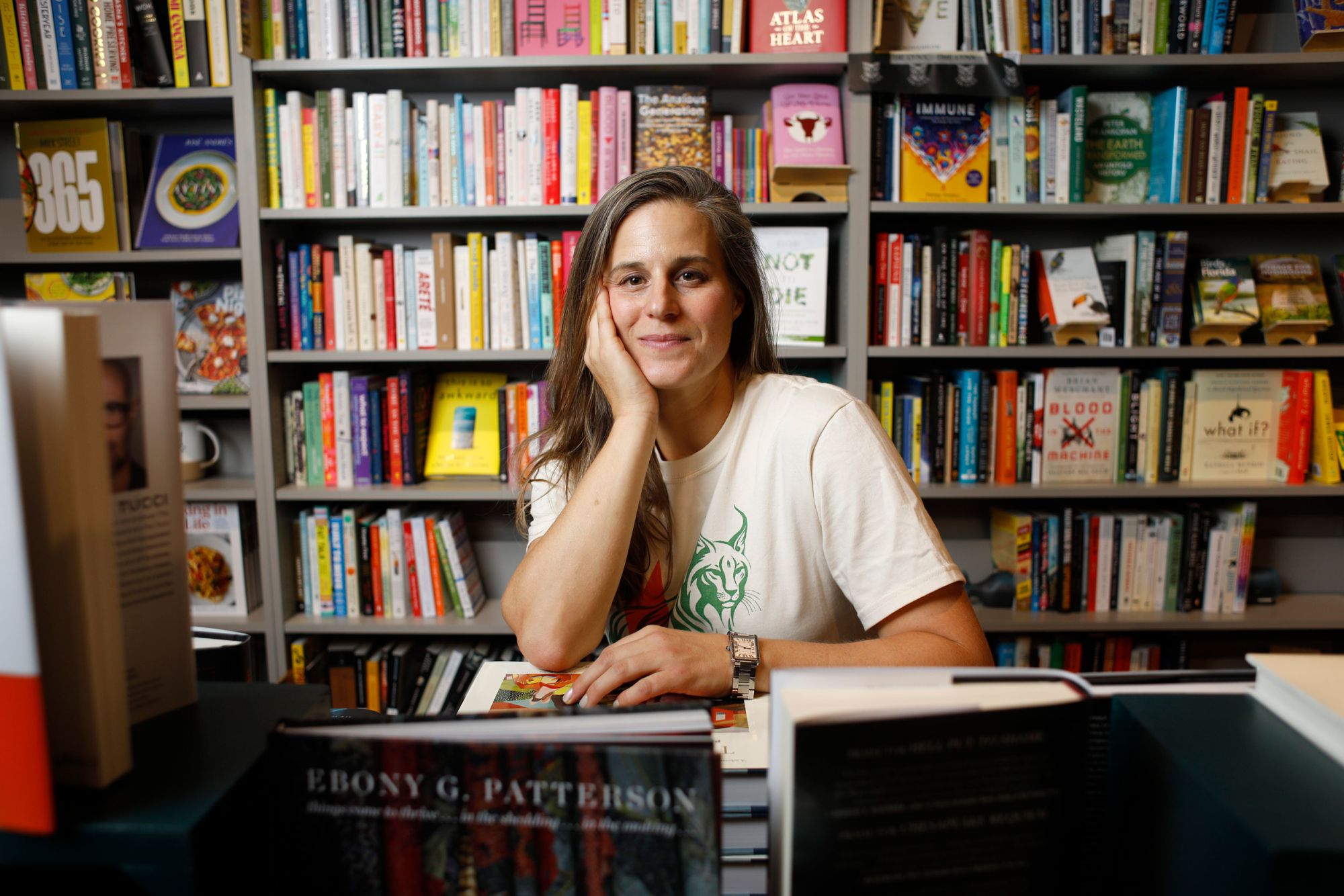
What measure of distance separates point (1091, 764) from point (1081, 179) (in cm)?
193

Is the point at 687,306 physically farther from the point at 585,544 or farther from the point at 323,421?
the point at 323,421

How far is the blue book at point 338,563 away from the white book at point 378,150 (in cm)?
83

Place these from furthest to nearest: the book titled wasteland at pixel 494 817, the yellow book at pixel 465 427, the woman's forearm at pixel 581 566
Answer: the yellow book at pixel 465 427 < the woman's forearm at pixel 581 566 < the book titled wasteland at pixel 494 817

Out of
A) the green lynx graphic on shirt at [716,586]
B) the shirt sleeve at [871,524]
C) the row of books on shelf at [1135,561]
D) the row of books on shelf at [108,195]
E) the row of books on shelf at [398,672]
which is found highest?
the row of books on shelf at [108,195]

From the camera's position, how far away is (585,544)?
111 cm

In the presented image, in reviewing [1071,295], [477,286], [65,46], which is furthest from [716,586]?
[65,46]

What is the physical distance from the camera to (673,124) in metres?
2.09

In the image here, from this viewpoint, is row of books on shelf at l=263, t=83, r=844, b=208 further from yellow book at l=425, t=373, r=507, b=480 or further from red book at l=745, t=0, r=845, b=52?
yellow book at l=425, t=373, r=507, b=480

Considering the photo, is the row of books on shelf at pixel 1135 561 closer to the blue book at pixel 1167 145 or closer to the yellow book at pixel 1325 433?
the yellow book at pixel 1325 433

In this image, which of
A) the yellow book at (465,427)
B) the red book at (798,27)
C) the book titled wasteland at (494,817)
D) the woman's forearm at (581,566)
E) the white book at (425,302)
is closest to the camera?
the book titled wasteland at (494,817)

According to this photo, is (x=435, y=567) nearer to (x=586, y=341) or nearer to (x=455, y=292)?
(x=455, y=292)

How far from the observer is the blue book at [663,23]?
205 centimetres

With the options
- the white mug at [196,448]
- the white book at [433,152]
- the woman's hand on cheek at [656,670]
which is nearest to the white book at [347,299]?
the white book at [433,152]

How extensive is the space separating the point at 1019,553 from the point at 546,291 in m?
1.43
